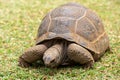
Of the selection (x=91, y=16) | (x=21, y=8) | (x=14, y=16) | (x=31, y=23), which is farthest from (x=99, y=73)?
(x=21, y=8)

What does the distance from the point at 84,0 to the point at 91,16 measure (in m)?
4.52

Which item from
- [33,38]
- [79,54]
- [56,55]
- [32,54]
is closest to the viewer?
[56,55]

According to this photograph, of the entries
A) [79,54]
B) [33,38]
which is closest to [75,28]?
[79,54]

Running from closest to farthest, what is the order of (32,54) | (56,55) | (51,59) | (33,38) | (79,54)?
(51,59) → (56,55) → (79,54) → (32,54) → (33,38)

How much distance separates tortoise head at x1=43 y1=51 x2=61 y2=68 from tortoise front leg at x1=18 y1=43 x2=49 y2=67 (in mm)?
268

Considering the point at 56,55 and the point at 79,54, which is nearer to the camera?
the point at 56,55

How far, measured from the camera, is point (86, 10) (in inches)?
215

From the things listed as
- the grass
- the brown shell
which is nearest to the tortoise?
the brown shell

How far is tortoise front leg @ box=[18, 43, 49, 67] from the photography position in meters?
4.93

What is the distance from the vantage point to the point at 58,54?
15.6 feet

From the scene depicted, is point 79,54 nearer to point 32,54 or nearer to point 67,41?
point 67,41

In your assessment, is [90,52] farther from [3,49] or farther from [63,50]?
[3,49]

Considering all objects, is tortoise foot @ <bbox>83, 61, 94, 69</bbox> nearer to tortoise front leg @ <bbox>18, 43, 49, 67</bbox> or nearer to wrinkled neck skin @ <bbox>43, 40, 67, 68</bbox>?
wrinkled neck skin @ <bbox>43, 40, 67, 68</bbox>

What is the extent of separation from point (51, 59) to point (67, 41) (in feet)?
1.72
